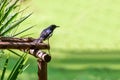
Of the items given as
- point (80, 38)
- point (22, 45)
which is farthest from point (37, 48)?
point (80, 38)

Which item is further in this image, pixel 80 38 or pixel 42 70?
pixel 80 38

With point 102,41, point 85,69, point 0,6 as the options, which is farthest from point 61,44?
point 0,6

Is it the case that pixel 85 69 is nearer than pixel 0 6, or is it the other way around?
pixel 0 6

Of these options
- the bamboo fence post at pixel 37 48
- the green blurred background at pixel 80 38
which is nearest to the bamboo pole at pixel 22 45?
the bamboo fence post at pixel 37 48

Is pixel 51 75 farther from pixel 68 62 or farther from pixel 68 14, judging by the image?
pixel 68 14

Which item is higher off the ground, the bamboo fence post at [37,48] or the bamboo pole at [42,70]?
the bamboo fence post at [37,48]

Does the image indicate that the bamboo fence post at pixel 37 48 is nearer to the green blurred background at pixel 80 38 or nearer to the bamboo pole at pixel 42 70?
the bamboo pole at pixel 42 70

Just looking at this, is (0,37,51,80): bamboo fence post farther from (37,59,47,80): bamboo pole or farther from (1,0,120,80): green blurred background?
(1,0,120,80): green blurred background

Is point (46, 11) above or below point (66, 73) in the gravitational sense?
above

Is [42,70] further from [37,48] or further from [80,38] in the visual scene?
[80,38]
